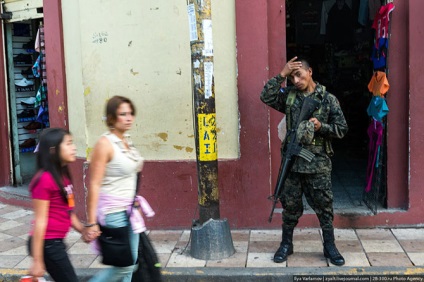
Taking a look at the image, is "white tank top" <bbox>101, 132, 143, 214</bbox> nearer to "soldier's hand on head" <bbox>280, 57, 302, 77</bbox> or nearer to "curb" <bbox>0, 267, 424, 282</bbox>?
"curb" <bbox>0, 267, 424, 282</bbox>

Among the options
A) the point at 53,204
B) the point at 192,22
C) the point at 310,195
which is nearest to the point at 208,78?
the point at 192,22

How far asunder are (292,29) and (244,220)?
386 centimetres

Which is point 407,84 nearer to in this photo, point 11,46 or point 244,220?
point 244,220

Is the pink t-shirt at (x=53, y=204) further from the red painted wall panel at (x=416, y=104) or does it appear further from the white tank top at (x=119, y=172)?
the red painted wall panel at (x=416, y=104)

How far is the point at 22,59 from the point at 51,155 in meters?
5.80

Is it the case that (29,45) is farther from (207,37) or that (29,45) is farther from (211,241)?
(211,241)

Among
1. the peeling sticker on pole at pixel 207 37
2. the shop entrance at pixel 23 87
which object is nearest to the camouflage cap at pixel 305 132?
the peeling sticker on pole at pixel 207 37

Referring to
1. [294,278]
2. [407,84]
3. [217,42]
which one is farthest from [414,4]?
[294,278]

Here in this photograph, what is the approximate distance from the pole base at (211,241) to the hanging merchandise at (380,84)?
240cm

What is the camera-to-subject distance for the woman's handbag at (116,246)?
3727 millimetres

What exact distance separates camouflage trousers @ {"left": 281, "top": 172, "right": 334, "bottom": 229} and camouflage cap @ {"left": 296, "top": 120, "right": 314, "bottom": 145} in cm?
38

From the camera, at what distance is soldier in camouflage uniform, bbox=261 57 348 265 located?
497 centimetres

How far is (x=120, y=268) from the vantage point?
3.79 m

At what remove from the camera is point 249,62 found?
625 centimetres
